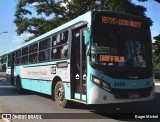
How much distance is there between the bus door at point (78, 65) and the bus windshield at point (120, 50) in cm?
74

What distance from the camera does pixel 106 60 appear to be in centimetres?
1022

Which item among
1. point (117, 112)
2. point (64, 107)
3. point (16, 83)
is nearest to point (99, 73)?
point (117, 112)

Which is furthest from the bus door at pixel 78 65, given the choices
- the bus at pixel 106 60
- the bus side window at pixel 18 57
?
the bus side window at pixel 18 57

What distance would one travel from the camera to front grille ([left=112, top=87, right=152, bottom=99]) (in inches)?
402

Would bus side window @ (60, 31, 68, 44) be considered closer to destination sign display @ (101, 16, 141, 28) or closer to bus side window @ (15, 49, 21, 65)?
destination sign display @ (101, 16, 141, 28)

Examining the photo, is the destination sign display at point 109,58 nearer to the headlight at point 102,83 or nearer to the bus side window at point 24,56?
the headlight at point 102,83

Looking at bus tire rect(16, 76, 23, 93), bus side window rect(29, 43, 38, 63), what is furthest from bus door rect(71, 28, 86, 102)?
bus tire rect(16, 76, 23, 93)

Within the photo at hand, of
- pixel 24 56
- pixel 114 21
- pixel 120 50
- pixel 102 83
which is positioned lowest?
pixel 102 83

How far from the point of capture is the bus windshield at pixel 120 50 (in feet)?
33.6

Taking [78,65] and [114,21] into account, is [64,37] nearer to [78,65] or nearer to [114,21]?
[78,65]

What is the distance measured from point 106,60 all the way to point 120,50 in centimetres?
56

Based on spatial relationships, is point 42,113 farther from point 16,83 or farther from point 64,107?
point 16,83

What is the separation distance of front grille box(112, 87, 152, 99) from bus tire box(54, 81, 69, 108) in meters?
2.78

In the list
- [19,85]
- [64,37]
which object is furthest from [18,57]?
[64,37]
